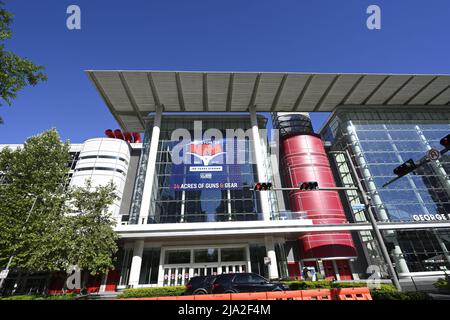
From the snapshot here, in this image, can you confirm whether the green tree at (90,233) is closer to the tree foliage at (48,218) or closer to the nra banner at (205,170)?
the tree foliage at (48,218)

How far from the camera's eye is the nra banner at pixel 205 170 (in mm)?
28656

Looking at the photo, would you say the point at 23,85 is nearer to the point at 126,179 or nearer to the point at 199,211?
the point at 199,211

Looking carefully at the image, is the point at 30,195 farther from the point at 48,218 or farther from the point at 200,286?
the point at 200,286

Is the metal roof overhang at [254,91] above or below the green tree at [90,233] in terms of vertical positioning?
above

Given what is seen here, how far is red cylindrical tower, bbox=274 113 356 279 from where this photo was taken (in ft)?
92.3

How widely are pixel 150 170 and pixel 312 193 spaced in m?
22.0

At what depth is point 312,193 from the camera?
103 ft

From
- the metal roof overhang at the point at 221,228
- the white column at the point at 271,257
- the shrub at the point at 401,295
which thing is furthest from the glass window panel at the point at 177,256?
the shrub at the point at 401,295

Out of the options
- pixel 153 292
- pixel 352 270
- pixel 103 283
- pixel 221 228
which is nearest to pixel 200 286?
pixel 153 292

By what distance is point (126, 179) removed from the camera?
35.3 metres

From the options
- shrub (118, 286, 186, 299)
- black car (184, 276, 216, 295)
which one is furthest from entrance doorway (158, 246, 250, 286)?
black car (184, 276, 216, 295)

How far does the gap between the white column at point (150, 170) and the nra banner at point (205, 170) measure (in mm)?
2643

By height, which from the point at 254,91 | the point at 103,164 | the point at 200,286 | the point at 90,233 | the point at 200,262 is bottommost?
the point at 200,286
